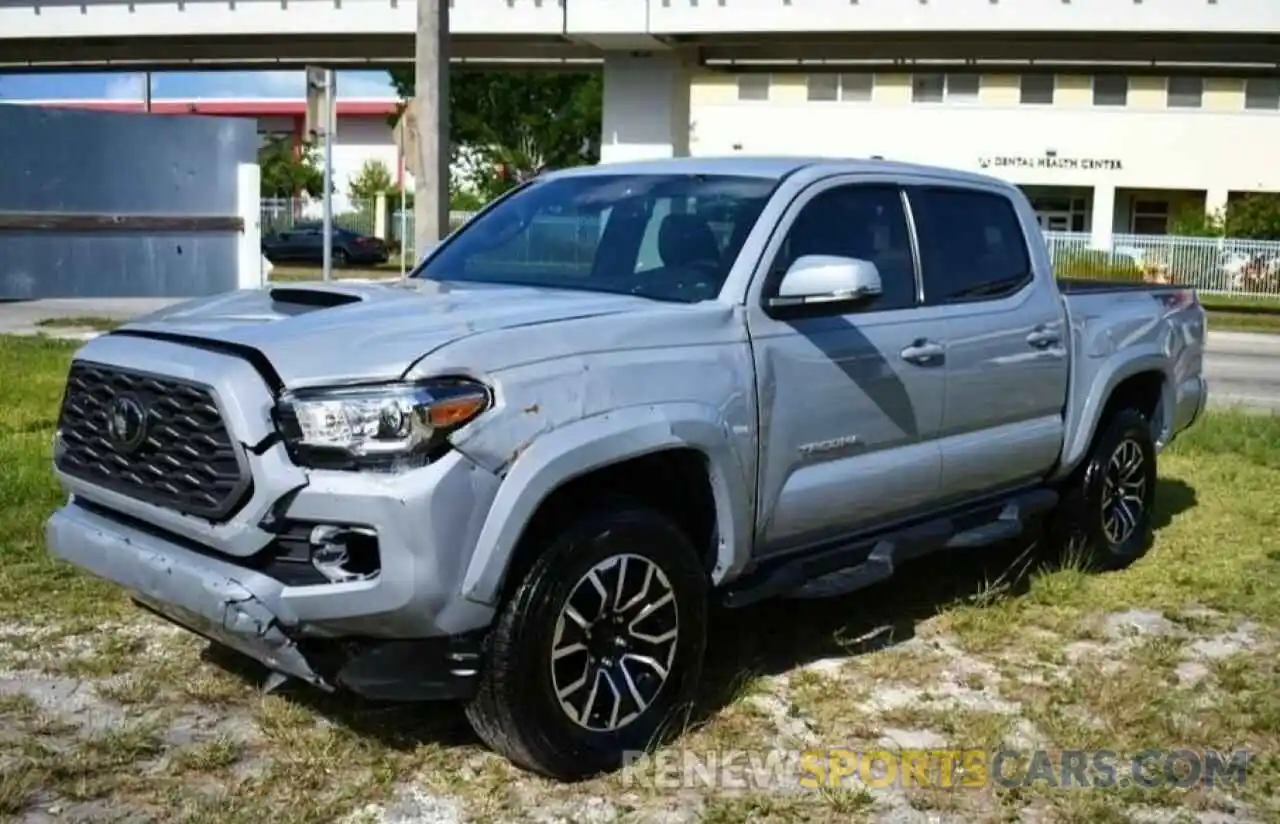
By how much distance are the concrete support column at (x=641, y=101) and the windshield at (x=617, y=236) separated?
32.2 meters

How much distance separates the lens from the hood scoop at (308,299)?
4441 millimetres

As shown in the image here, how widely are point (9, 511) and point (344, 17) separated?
101ft

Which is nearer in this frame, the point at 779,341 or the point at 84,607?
the point at 779,341

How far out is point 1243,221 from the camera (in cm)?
4103

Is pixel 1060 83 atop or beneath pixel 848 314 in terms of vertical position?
atop

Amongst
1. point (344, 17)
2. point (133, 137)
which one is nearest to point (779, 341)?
point (133, 137)

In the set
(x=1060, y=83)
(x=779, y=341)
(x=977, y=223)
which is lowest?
(x=779, y=341)

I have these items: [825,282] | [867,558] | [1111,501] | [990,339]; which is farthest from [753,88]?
[825,282]

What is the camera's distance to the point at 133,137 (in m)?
23.7

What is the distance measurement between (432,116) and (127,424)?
30.3 ft

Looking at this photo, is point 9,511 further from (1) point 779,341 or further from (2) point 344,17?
(2) point 344,17

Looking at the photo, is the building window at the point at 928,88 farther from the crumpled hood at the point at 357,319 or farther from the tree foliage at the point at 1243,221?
the crumpled hood at the point at 357,319

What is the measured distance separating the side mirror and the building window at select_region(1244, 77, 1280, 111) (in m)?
46.5

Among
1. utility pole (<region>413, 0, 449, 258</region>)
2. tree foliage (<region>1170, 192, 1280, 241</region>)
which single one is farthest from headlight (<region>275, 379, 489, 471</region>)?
tree foliage (<region>1170, 192, 1280, 241</region>)
